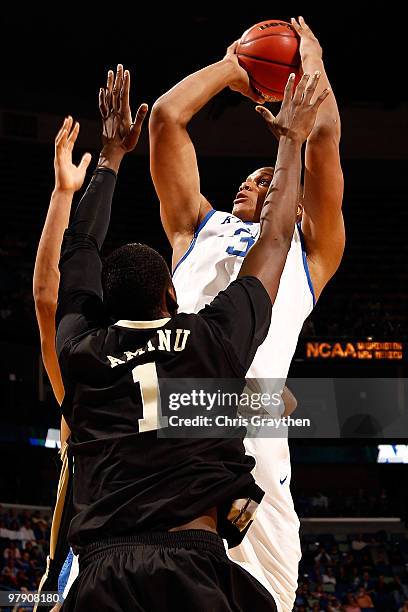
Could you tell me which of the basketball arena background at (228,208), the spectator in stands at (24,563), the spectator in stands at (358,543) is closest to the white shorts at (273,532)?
the basketball arena background at (228,208)

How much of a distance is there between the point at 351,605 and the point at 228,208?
9206mm

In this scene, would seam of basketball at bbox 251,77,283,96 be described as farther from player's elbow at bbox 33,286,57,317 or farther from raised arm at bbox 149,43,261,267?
player's elbow at bbox 33,286,57,317

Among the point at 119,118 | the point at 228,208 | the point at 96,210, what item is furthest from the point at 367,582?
the point at 96,210

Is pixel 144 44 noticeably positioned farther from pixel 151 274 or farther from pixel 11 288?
pixel 151 274

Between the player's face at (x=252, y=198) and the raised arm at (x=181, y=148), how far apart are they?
134 millimetres

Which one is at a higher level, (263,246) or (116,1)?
(116,1)

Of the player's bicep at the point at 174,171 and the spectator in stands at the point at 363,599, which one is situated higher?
the player's bicep at the point at 174,171

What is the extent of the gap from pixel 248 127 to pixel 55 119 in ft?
14.3

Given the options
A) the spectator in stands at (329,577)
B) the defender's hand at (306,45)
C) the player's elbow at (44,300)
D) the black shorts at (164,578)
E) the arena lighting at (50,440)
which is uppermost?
the arena lighting at (50,440)

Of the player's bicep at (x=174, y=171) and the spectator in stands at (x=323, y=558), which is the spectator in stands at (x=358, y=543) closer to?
the spectator in stands at (x=323, y=558)

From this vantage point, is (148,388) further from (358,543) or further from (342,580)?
(358,543)

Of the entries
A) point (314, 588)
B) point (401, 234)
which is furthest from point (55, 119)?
point (314, 588)

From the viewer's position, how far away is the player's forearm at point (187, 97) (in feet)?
11.0

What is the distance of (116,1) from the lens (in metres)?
16.9
